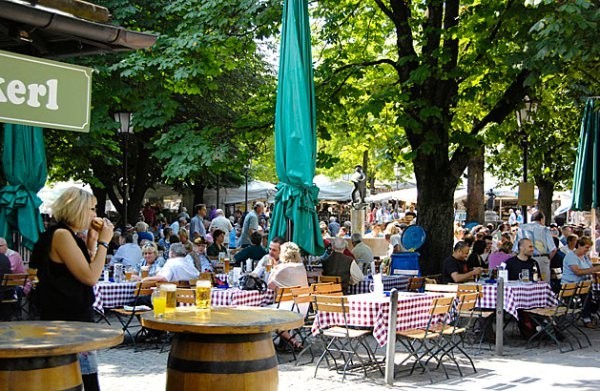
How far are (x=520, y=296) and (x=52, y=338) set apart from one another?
896 centimetres

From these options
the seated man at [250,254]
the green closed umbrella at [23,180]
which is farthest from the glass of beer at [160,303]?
the seated man at [250,254]

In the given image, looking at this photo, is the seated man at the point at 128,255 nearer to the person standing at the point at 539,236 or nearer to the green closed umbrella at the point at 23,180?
the green closed umbrella at the point at 23,180

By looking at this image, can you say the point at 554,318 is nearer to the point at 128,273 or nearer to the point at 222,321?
the point at 128,273

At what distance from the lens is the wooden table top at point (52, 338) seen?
14.2 ft

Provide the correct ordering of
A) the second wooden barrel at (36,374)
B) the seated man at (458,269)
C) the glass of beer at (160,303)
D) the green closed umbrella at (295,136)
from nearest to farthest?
the second wooden barrel at (36,374), the glass of beer at (160,303), the green closed umbrella at (295,136), the seated man at (458,269)

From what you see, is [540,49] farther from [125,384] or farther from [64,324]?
[64,324]

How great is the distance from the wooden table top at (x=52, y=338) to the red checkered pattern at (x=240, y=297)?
587cm

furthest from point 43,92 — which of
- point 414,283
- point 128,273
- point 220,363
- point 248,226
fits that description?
point 248,226

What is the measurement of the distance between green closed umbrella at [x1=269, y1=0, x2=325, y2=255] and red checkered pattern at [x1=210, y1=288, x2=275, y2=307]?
3.46ft

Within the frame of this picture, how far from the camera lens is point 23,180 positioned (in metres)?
9.05

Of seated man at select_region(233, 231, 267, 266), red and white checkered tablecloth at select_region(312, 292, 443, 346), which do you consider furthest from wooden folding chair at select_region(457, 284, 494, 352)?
seated man at select_region(233, 231, 267, 266)

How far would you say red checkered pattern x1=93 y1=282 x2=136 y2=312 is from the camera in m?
12.1

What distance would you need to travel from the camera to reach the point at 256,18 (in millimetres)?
16391

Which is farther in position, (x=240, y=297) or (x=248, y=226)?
(x=248, y=226)
